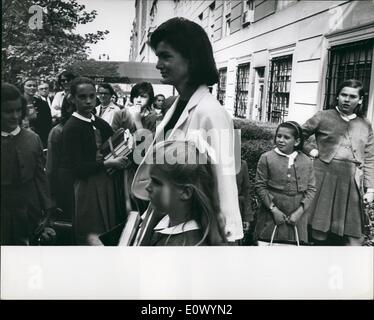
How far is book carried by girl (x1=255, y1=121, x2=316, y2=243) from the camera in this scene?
104 inches

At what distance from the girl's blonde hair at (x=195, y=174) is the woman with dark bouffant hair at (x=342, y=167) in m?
0.67

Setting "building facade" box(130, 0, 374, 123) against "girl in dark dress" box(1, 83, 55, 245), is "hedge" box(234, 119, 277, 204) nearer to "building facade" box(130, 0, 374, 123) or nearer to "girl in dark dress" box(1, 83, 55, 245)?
"building facade" box(130, 0, 374, 123)

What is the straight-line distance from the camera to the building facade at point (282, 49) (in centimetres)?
A: 257

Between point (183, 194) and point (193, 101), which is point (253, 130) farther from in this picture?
point (183, 194)

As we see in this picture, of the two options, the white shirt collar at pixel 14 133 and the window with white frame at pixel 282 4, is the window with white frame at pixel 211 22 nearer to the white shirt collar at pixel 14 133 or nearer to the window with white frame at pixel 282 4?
the window with white frame at pixel 282 4

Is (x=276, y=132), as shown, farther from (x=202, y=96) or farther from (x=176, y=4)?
(x=176, y=4)

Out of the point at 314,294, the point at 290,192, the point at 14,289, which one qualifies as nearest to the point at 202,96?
the point at 290,192

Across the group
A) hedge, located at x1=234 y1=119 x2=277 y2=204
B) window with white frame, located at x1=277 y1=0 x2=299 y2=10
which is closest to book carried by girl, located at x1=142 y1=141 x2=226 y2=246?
hedge, located at x1=234 y1=119 x2=277 y2=204

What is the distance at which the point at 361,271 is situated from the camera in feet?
8.90

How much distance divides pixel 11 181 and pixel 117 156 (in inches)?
24.7

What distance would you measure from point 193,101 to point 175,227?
705 mm

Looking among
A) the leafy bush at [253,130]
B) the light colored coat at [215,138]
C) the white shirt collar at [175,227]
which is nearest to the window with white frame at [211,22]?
the light colored coat at [215,138]

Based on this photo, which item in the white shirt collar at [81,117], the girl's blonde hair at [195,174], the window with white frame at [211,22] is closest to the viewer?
the girl's blonde hair at [195,174]

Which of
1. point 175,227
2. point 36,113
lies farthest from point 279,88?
point 36,113
